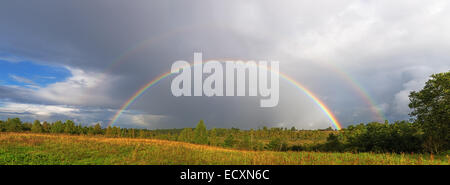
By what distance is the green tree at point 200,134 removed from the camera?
6625 cm

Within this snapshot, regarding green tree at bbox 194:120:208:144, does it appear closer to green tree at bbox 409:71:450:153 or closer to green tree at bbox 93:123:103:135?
green tree at bbox 409:71:450:153

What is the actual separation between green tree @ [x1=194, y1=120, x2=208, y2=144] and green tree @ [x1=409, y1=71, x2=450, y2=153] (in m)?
52.2

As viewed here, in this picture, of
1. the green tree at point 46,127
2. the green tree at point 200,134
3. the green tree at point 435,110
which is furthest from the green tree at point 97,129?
the green tree at point 435,110

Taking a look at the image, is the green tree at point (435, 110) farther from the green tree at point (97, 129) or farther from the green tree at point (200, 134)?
the green tree at point (97, 129)

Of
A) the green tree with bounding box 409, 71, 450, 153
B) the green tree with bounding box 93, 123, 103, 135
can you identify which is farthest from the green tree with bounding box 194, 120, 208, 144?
the green tree with bounding box 93, 123, 103, 135

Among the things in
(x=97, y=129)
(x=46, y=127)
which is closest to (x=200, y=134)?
(x=97, y=129)

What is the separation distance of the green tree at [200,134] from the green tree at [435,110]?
52.2 m

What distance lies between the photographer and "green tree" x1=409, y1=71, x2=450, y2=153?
23047mm

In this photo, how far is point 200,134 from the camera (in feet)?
221

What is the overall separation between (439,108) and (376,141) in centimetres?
1233

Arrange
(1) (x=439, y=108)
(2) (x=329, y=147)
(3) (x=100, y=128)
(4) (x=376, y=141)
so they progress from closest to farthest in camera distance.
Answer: (1) (x=439, y=108) → (4) (x=376, y=141) → (2) (x=329, y=147) → (3) (x=100, y=128)
